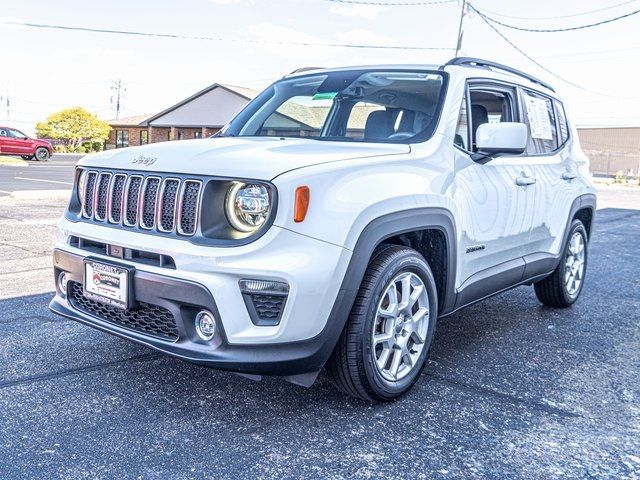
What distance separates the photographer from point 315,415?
3.13m

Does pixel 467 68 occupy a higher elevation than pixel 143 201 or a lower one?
higher

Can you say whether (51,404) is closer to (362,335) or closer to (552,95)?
(362,335)

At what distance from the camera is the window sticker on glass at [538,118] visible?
4.74 meters

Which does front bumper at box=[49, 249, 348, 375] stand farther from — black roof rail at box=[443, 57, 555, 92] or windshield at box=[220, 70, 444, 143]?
black roof rail at box=[443, 57, 555, 92]

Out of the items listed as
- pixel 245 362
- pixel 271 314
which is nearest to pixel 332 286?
pixel 271 314

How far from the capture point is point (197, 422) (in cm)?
299

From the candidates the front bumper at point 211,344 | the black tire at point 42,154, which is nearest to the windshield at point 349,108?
the front bumper at point 211,344

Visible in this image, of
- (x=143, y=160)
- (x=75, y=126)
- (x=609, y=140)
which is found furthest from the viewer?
(x=609, y=140)

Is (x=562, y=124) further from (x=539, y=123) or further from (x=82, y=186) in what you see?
(x=82, y=186)

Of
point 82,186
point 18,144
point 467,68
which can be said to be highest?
point 467,68

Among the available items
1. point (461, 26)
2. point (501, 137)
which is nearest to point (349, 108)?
point (501, 137)

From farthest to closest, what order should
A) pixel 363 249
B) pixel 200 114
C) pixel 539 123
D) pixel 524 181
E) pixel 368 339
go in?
pixel 200 114 → pixel 539 123 → pixel 524 181 → pixel 368 339 → pixel 363 249

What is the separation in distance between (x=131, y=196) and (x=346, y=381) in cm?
140

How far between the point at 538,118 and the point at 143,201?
3205mm
